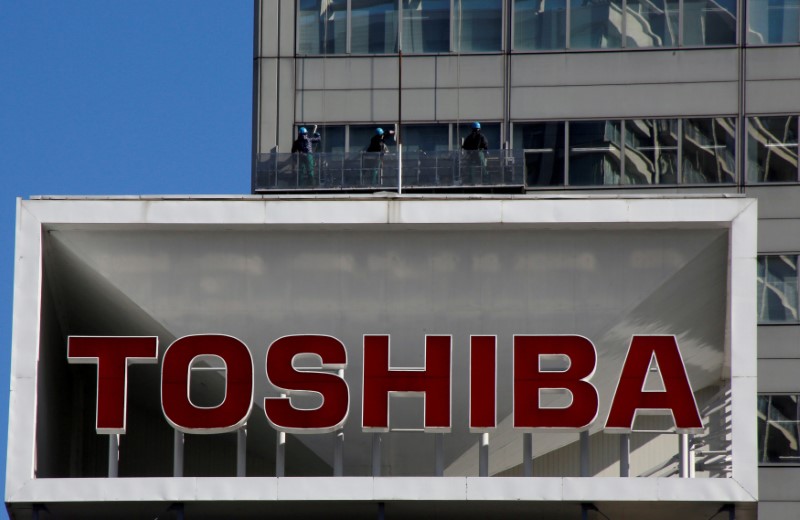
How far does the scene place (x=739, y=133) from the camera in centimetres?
6925

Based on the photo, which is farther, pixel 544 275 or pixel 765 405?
pixel 765 405

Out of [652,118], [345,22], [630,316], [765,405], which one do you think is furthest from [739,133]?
[630,316]

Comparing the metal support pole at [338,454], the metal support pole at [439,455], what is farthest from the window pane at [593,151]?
the metal support pole at [338,454]

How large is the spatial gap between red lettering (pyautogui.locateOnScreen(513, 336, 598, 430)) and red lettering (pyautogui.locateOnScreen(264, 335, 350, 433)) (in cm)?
399

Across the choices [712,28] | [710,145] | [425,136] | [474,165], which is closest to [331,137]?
[425,136]

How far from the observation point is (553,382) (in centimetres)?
5159

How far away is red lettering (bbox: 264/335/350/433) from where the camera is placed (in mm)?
51312

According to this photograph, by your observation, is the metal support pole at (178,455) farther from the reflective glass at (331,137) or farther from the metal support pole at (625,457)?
the reflective glass at (331,137)

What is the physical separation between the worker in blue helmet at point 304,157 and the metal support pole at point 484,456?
1387 cm

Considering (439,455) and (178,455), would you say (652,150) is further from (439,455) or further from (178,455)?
(178,455)

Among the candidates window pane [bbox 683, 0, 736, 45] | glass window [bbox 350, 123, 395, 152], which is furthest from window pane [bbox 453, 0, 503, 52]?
window pane [bbox 683, 0, 736, 45]

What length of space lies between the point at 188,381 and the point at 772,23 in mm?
26664

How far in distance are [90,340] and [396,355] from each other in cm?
719

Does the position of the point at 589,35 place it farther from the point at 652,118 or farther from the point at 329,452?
the point at 329,452
